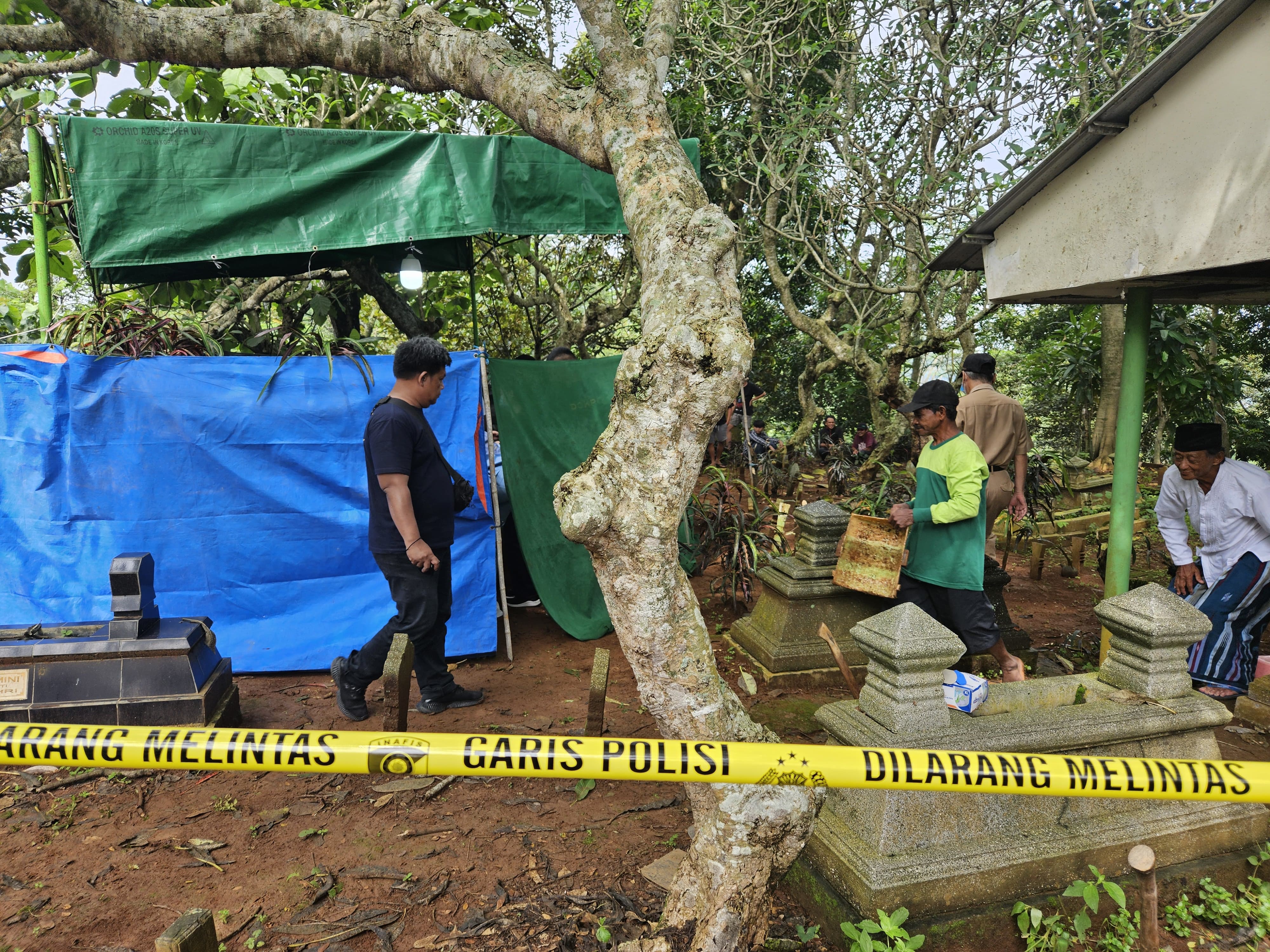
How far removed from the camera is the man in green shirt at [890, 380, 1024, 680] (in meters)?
A: 3.56

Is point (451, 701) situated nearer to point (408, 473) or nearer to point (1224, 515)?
point (408, 473)

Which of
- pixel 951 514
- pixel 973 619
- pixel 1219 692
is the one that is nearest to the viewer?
Answer: pixel 951 514

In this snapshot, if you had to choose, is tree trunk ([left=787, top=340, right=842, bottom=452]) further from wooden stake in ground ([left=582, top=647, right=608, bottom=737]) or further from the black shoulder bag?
wooden stake in ground ([left=582, top=647, right=608, bottom=737])

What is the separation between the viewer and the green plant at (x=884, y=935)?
2.14 m

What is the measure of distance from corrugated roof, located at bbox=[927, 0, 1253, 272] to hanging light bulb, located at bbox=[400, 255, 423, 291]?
3717mm

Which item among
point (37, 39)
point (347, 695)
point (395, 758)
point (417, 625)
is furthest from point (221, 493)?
point (395, 758)

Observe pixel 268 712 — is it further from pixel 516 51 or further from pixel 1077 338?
pixel 1077 338

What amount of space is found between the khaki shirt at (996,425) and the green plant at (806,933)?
3504 millimetres

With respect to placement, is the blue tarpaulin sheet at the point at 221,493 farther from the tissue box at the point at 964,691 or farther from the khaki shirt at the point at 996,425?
the khaki shirt at the point at 996,425

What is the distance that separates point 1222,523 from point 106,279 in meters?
6.86

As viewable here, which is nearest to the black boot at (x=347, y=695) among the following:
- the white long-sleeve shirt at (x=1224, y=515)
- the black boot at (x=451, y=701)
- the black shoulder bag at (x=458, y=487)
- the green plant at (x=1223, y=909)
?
the black boot at (x=451, y=701)

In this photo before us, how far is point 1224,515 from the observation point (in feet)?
12.9

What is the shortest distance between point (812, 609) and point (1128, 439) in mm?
1970

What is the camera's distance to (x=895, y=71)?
7.53m
